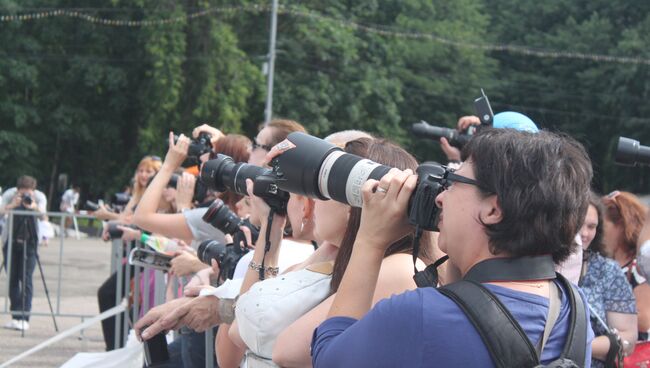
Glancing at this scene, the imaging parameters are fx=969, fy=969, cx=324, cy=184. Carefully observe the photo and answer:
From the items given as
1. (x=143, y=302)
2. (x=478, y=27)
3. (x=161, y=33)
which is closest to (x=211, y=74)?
(x=161, y=33)

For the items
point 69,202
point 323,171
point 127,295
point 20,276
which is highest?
point 323,171

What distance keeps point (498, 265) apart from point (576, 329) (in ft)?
0.73

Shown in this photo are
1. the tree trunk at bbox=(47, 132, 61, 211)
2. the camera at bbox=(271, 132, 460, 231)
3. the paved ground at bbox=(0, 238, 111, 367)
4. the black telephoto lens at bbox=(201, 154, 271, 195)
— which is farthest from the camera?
the tree trunk at bbox=(47, 132, 61, 211)

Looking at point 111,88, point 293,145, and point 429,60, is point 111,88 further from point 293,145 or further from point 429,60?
point 293,145

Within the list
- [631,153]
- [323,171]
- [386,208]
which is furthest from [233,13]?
[386,208]

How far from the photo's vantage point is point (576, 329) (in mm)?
2043

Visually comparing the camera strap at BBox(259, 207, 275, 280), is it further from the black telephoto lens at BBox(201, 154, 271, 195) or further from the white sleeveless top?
the white sleeveless top

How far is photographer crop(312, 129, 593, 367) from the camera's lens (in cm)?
193

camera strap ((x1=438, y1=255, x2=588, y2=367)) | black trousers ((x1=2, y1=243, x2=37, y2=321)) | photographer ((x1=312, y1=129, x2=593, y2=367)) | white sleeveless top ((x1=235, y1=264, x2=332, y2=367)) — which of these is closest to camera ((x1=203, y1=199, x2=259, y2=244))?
white sleeveless top ((x1=235, y1=264, x2=332, y2=367))

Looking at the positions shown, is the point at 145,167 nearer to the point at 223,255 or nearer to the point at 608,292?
the point at 223,255

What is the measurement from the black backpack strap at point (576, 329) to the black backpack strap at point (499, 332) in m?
0.13

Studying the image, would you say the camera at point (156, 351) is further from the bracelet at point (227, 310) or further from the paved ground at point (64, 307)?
the paved ground at point (64, 307)

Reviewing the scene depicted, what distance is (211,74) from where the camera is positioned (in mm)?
35062

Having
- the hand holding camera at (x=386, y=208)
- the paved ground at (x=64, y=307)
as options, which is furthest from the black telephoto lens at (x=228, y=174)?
the paved ground at (x=64, y=307)
